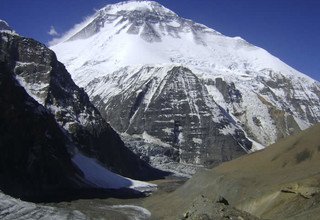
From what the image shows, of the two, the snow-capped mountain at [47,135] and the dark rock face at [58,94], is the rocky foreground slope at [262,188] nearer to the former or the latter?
the snow-capped mountain at [47,135]

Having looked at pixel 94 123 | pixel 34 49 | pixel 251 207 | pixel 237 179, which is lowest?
pixel 251 207

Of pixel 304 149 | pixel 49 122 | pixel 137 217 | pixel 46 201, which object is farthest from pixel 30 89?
pixel 304 149

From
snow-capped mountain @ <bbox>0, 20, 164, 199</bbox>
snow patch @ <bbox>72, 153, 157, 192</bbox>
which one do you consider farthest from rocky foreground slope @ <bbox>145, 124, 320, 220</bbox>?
snow patch @ <bbox>72, 153, 157, 192</bbox>

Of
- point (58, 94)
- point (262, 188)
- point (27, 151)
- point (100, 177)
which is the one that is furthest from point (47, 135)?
point (262, 188)

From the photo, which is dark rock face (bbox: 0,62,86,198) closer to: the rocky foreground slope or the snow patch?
the snow patch

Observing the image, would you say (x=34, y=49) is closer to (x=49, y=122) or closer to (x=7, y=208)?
(x=49, y=122)

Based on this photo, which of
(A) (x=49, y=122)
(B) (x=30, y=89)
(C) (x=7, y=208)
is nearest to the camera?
(C) (x=7, y=208)

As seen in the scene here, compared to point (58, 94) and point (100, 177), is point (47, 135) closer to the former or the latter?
point (100, 177)
